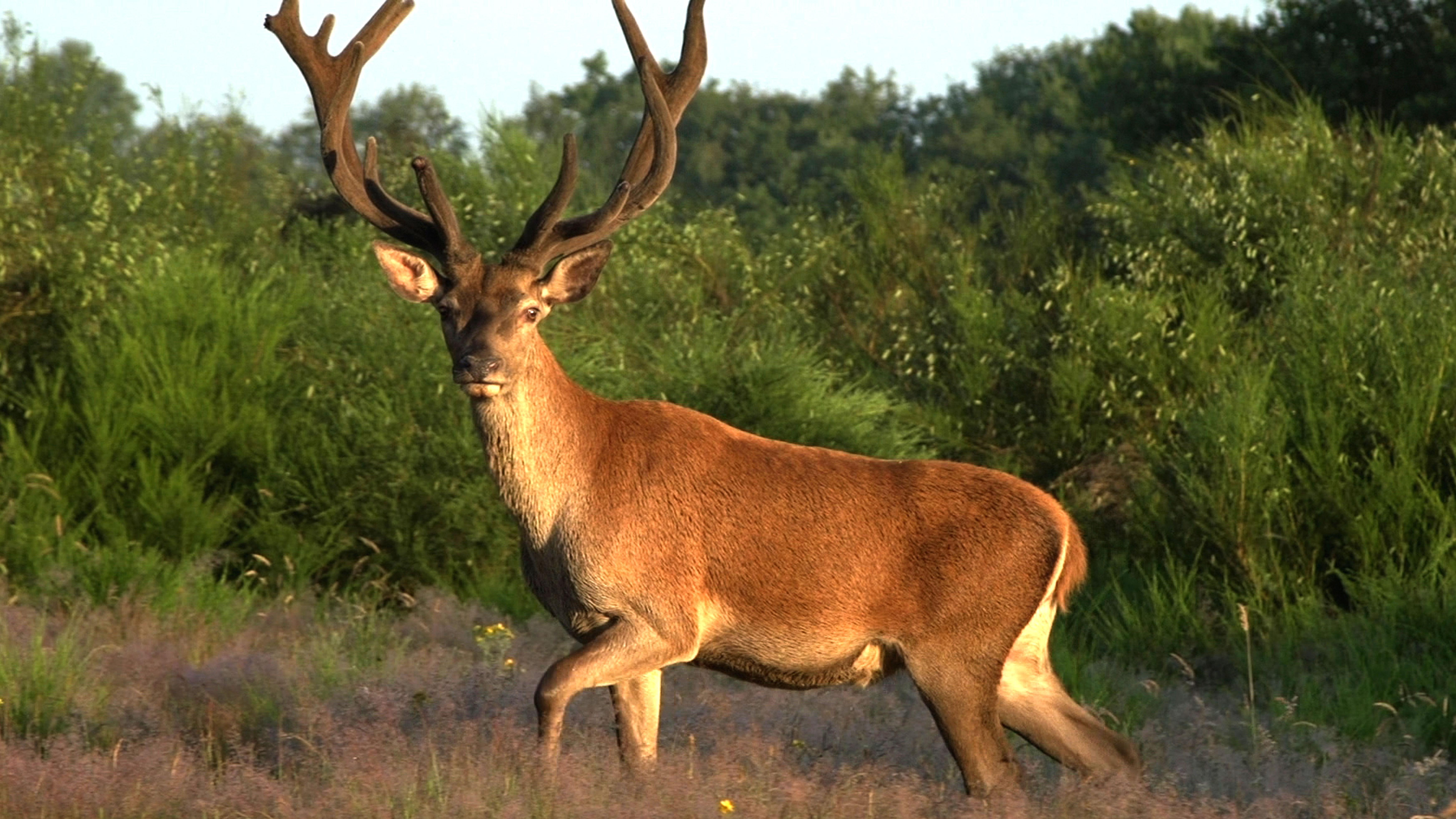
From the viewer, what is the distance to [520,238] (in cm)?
720

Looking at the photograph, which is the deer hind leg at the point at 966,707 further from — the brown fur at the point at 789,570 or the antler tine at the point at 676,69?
the antler tine at the point at 676,69

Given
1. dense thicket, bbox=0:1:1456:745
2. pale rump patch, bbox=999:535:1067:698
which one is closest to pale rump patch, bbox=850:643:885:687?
pale rump patch, bbox=999:535:1067:698

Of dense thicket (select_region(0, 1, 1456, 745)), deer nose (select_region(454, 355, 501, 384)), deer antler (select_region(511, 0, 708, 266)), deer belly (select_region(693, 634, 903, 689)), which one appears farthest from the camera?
dense thicket (select_region(0, 1, 1456, 745))

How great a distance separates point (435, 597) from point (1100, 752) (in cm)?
494

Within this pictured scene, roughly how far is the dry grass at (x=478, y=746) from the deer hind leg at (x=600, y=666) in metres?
0.14

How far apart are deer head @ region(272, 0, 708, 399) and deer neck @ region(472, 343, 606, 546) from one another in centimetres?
7

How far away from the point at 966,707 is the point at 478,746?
5.56 ft

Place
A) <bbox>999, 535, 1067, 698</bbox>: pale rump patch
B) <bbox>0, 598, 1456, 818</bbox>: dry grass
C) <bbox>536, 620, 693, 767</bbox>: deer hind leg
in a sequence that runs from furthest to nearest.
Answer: <bbox>999, 535, 1067, 698</bbox>: pale rump patch → <bbox>536, 620, 693, 767</bbox>: deer hind leg → <bbox>0, 598, 1456, 818</bbox>: dry grass

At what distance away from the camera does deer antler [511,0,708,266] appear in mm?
6910

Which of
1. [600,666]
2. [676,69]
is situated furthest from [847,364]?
[600,666]

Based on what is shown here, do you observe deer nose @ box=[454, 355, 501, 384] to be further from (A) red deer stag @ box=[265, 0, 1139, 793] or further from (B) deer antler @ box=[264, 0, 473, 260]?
(B) deer antler @ box=[264, 0, 473, 260]

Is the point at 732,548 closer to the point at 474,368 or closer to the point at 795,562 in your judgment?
the point at 795,562

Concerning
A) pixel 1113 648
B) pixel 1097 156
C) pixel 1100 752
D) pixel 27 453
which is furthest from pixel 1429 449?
pixel 1097 156

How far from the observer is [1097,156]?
112ft
